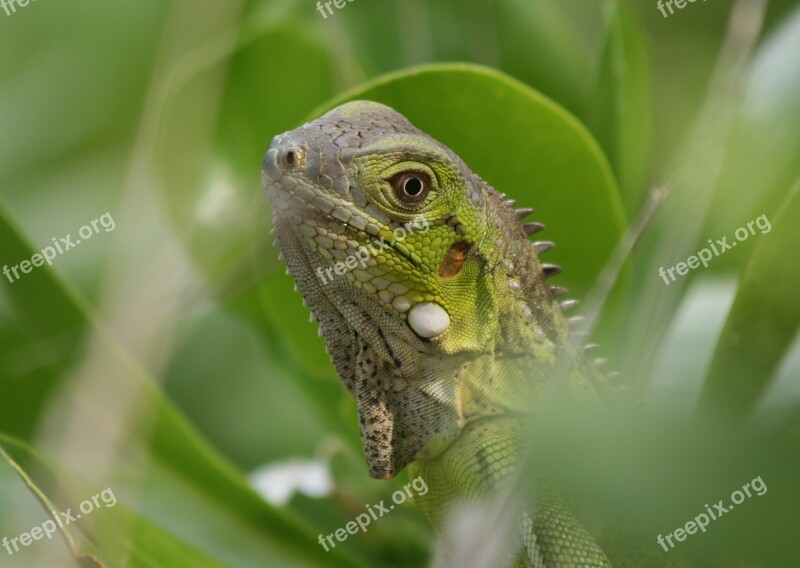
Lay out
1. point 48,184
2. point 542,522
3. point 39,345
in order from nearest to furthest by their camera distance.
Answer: point 542,522
point 39,345
point 48,184

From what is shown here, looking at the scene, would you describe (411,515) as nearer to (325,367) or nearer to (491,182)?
(325,367)

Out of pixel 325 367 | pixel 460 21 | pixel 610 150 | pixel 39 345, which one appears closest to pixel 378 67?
pixel 460 21

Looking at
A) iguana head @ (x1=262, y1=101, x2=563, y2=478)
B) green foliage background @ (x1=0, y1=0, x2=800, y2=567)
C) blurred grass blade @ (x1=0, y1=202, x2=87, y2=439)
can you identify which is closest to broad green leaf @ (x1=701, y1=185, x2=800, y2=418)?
green foliage background @ (x1=0, y1=0, x2=800, y2=567)

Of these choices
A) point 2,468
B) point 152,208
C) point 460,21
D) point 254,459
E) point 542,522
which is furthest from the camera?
point 152,208

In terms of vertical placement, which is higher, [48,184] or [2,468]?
[48,184]

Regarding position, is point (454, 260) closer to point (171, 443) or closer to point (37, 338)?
point (171, 443)

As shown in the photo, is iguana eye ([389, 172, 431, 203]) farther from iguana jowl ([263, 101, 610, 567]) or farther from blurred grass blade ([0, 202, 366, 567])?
blurred grass blade ([0, 202, 366, 567])

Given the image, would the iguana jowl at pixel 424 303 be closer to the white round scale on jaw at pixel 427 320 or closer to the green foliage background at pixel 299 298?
the white round scale on jaw at pixel 427 320

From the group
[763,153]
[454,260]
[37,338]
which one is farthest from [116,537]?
[763,153]

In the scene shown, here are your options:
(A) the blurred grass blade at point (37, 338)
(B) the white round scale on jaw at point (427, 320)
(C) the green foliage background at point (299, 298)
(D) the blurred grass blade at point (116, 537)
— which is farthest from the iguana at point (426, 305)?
(A) the blurred grass blade at point (37, 338)
